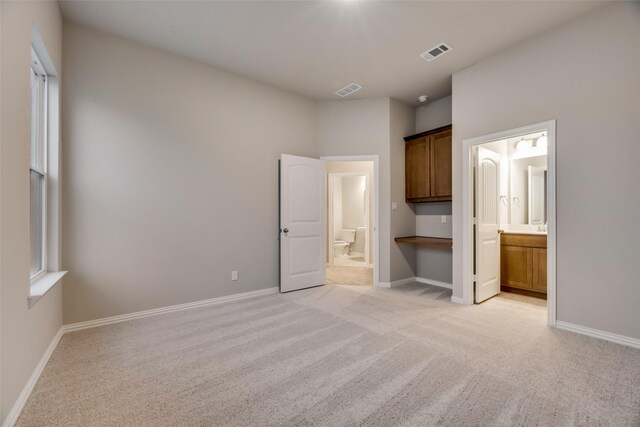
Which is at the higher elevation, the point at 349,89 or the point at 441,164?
the point at 349,89

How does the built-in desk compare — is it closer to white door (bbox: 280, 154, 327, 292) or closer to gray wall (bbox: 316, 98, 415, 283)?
gray wall (bbox: 316, 98, 415, 283)

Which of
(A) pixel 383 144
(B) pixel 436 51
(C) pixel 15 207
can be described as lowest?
(C) pixel 15 207

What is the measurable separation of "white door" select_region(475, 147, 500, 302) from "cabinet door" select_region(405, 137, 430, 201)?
843mm

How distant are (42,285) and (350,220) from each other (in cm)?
665

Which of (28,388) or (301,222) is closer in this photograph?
(28,388)

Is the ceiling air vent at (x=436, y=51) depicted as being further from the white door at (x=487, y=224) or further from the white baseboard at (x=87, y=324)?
the white baseboard at (x=87, y=324)

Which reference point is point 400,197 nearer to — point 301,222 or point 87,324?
point 301,222

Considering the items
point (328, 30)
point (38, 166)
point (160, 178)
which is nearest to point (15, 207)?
point (38, 166)

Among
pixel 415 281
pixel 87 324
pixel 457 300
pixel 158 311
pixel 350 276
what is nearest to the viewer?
pixel 87 324

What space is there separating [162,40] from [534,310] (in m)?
5.12

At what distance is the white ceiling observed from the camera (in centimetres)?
260

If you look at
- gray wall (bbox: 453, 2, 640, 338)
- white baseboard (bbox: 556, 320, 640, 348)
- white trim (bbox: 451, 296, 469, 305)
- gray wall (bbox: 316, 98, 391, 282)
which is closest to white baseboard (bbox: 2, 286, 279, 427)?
gray wall (bbox: 316, 98, 391, 282)

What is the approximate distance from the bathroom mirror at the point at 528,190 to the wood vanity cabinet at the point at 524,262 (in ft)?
1.71

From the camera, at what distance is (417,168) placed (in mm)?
4660
